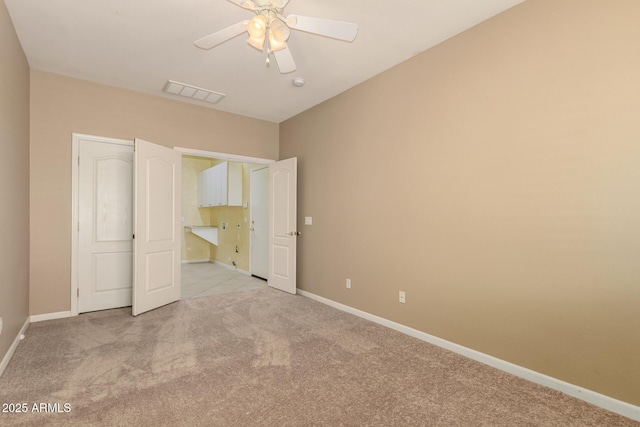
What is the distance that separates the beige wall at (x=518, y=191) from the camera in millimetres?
1931

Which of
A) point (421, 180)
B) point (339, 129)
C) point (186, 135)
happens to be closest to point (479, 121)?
point (421, 180)

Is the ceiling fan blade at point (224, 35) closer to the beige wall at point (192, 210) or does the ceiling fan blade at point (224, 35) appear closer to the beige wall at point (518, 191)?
the beige wall at point (518, 191)

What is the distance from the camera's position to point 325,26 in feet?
6.67

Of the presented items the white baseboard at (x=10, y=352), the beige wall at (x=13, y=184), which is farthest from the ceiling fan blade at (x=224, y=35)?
the white baseboard at (x=10, y=352)

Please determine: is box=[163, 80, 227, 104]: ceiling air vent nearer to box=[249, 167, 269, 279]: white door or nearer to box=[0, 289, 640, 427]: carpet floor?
box=[249, 167, 269, 279]: white door

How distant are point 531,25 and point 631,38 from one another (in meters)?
0.62

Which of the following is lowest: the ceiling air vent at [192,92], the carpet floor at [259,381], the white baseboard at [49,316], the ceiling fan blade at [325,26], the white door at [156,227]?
the carpet floor at [259,381]

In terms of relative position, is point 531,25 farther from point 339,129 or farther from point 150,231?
point 150,231

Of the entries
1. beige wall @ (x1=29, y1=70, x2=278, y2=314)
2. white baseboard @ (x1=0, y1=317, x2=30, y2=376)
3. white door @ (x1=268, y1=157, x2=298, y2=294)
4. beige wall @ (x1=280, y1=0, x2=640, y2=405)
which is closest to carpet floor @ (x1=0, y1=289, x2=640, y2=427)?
white baseboard @ (x1=0, y1=317, x2=30, y2=376)

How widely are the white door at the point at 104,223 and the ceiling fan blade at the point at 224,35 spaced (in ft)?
7.90

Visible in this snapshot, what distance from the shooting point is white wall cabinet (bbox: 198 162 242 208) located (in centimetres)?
647

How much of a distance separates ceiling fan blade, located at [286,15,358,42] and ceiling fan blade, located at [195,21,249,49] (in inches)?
13.3

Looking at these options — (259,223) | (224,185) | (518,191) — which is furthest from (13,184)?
(518,191)

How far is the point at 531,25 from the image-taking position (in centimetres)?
230
